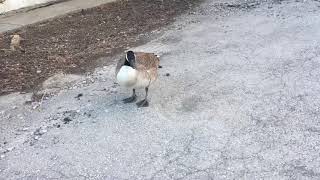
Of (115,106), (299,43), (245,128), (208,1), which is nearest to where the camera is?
(245,128)

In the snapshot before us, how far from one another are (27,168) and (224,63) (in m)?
2.62

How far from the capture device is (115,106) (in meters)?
4.66

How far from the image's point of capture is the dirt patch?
555 cm

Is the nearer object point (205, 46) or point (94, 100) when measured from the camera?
point (94, 100)

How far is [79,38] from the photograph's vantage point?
646cm

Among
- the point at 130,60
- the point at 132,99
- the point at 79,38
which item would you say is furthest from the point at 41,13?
the point at 130,60

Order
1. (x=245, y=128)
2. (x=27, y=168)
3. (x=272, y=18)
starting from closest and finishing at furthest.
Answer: (x=27, y=168) → (x=245, y=128) → (x=272, y=18)

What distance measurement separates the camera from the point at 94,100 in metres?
4.81

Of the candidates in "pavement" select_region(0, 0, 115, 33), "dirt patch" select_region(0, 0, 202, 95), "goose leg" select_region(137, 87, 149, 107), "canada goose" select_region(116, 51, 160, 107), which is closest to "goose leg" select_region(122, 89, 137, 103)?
"canada goose" select_region(116, 51, 160, 107)

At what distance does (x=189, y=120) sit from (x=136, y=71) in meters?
0.63

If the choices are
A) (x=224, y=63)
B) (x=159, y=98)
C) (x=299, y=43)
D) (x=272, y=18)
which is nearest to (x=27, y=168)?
(x=159, y=98)

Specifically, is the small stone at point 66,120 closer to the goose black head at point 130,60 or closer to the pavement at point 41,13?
the goose black head at point 130,60

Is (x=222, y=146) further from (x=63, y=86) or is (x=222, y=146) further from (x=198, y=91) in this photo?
(x=63, y=86)

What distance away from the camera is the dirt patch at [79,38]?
5547 millimetres
